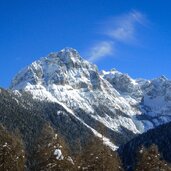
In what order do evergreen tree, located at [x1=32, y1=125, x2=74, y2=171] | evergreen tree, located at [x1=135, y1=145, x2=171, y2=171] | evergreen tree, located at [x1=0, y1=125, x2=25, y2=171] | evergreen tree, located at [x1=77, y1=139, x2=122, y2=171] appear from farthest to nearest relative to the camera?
evergreen tree, located at [x1=135, y1=145, x2=171, y2=171] < evergreen tree, located at [x1=0, y1=125, x2=25, y2=171] < evergreen tree, located at [x1=77, y1=139, x2=122, y2=171] < evergreen tree, located at [x1=32, y1=125, x2=74, y2=171]

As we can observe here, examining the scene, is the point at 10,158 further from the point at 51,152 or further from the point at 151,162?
the point at 151,162

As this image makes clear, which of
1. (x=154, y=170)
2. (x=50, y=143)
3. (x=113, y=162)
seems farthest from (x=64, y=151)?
(x=154, y=170)

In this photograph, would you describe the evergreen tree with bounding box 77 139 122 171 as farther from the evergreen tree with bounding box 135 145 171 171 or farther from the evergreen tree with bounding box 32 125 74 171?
the evergreen tree with bounding box 135 145 171 171

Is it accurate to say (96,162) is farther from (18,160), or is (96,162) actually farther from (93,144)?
(18,160)

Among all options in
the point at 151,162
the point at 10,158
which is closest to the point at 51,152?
the point at 10,158

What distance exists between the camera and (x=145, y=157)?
73562 mm

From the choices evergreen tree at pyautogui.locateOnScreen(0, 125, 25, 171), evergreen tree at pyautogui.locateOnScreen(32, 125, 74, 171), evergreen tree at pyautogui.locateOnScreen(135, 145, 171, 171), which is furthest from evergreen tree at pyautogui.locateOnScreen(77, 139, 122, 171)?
evergreen tree at pyautogui.locateOnScreen(0, 125, 25, 171)

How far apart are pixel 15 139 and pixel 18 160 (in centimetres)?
545

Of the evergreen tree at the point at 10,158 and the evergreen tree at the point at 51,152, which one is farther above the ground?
the evergreen tree at the point at 10,158

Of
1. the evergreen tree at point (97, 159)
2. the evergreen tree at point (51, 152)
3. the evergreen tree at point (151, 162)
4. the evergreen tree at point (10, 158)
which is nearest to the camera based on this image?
the evergreen tree at point (51, 152)

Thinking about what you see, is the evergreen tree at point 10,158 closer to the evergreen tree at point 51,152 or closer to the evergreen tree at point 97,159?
the evergreen tree at point 51,152

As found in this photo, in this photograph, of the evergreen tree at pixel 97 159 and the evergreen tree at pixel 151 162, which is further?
the evergreen tree at pixel 151 162

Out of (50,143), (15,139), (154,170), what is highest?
(15,139)

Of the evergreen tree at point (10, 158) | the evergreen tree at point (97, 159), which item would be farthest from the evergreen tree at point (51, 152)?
the evergreen tree at point (10, 158)
